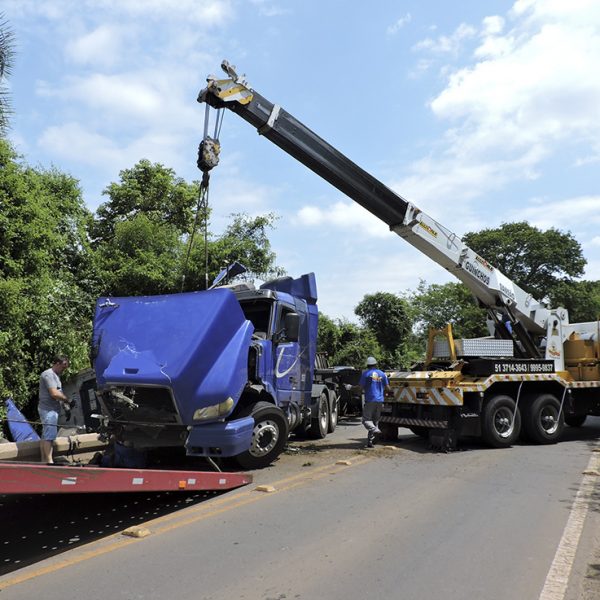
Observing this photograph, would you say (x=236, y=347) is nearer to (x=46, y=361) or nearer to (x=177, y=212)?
(x=46, y=361)

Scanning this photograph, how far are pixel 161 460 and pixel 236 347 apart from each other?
8.12 ft

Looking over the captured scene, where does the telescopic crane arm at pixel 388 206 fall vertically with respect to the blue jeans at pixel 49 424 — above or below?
above

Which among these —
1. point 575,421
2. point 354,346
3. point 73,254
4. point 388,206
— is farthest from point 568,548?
point 354,346

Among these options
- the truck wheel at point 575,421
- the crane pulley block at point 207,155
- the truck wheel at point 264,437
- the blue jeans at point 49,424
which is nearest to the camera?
the blue jeans at point 49,424

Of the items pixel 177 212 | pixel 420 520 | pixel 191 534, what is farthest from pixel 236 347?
pixel 177 212

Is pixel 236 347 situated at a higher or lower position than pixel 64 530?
higher

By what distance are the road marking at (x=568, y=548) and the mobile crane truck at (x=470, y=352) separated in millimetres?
2648

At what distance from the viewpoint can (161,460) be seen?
7.86 metres

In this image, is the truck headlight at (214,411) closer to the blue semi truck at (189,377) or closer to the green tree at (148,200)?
the blue semi truck at (189,377)


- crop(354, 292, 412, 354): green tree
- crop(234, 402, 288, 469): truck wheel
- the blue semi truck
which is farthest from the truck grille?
crop(354, 292, 412, 354): green tree

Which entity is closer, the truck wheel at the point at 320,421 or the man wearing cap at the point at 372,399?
the man wearing cap at the point at 372,399

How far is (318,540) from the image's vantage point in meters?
4.75

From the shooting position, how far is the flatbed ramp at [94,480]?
3889 mm

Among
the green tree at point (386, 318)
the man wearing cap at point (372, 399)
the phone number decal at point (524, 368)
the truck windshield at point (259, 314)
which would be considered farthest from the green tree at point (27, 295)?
the green tree at point (386, 318)
